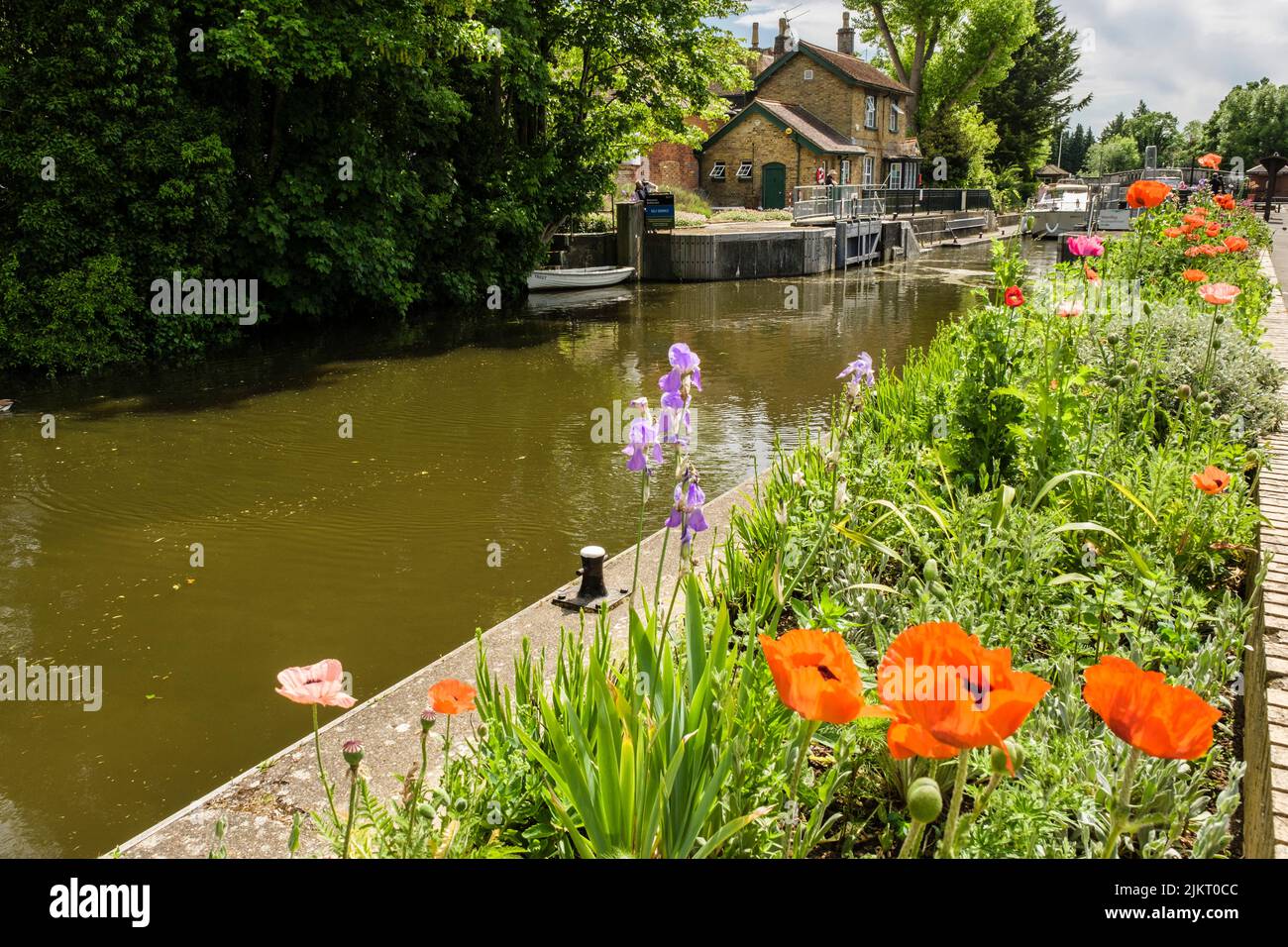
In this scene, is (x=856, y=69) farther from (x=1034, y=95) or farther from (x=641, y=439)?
(x=641, y=439)

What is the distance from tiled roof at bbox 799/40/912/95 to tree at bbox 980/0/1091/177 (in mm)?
13725

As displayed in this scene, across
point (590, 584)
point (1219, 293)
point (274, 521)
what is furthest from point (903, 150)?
point (590, 584)

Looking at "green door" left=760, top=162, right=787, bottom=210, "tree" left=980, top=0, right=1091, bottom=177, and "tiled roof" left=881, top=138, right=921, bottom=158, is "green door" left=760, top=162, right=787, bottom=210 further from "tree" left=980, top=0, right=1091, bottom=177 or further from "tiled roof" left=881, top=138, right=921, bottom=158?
"tree" left=980, top=0, right=1091, bottom=177

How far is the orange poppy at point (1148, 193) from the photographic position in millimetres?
6230

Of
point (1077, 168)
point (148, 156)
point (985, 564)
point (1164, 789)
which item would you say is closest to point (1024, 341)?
point (985, 564)

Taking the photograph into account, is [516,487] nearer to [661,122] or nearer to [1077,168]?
[661,122]

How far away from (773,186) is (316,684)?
4462cm

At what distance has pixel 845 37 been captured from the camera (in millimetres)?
55156

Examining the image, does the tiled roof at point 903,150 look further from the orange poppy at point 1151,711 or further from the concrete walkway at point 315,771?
the orange poppy at point 1151,711

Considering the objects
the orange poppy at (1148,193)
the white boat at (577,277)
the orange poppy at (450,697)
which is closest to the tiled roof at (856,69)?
the white boat at (577,277)

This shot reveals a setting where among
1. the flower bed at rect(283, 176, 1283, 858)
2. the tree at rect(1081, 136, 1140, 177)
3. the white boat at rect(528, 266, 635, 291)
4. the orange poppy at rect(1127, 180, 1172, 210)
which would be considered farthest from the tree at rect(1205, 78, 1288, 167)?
the tree at rect(1081, 136, 1140, 177)

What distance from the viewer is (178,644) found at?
5527mm

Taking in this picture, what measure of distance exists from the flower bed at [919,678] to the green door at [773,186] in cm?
4084

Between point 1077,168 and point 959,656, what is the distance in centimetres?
13822
